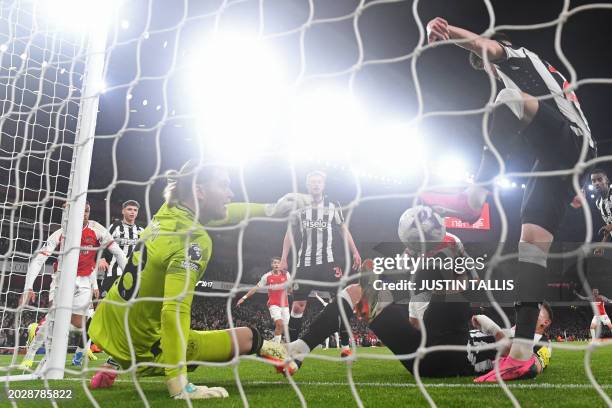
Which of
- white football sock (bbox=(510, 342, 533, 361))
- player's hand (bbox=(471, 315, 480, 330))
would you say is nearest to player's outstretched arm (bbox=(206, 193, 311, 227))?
white football sock (bbox=(510, 342, 533, 361))

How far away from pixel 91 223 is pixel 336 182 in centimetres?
1372

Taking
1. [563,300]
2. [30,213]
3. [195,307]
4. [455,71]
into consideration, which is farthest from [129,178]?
[563,300]

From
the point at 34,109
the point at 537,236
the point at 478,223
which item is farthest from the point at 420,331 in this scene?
the point at 478,223

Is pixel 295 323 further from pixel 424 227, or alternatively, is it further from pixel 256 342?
pixel 256 342

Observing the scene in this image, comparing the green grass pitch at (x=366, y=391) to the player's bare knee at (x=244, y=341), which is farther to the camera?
the player's bare knee at (x=244, y=341)

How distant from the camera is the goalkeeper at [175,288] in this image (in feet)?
7.03

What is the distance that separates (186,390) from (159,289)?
1.60ft

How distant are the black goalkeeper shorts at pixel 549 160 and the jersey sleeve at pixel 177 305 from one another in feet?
5.12

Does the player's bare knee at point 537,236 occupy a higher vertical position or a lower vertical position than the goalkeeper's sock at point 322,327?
higher

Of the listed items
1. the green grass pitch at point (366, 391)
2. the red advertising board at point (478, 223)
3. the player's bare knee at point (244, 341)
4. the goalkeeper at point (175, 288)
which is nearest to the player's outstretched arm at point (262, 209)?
the goalkeeper at point (175, 288)

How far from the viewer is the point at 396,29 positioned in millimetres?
11484

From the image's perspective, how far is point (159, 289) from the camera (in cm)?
236

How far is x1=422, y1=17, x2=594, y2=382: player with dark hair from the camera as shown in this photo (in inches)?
89.0

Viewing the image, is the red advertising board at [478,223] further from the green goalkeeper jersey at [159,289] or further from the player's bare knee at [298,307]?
the green goalkeeper jersey at [159,289]
